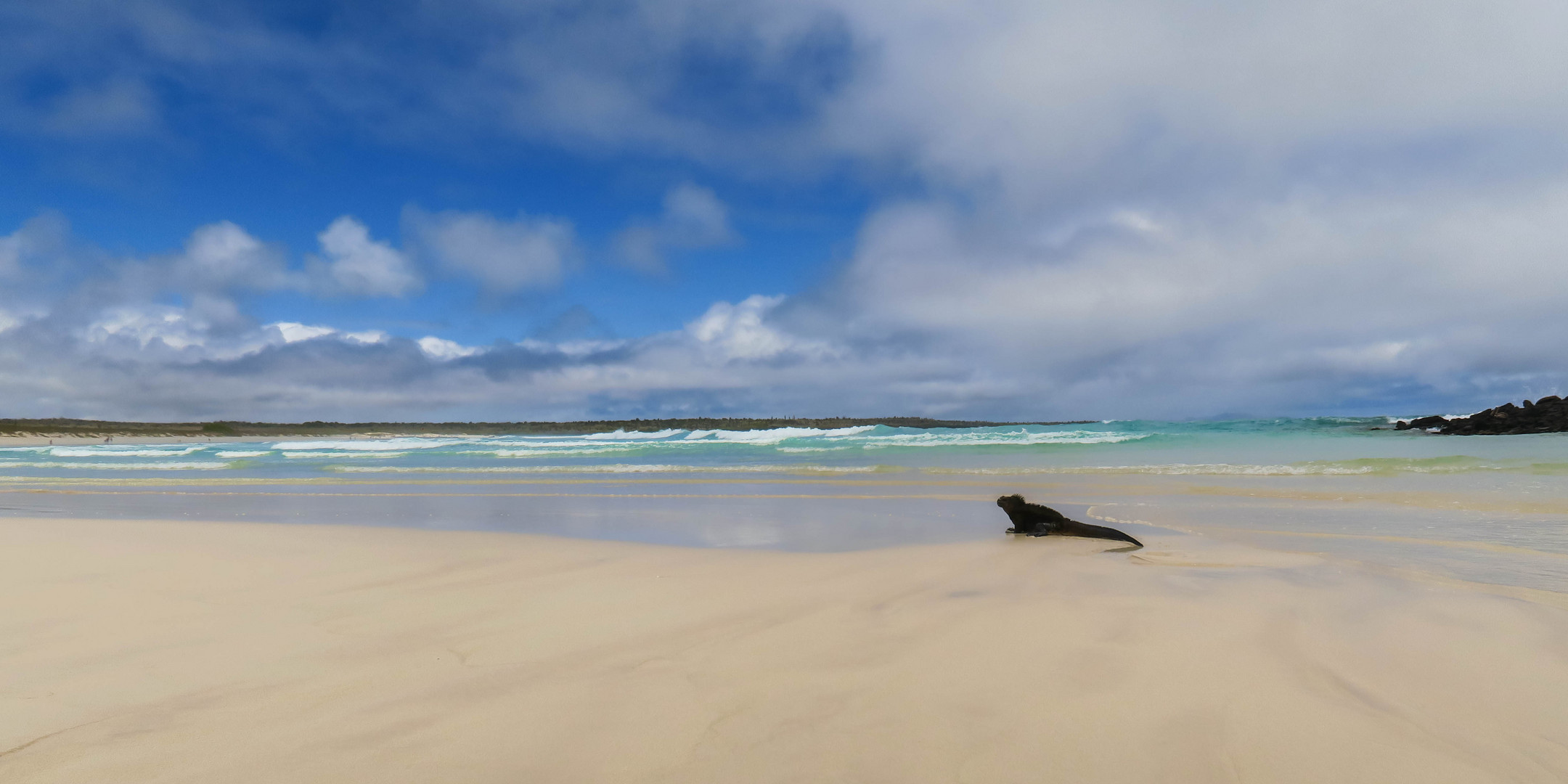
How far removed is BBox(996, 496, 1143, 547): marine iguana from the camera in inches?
286

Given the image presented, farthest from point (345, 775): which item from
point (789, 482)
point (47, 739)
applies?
point (789, 482)

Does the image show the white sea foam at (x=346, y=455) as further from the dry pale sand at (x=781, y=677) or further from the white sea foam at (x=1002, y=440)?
the dry pale sand at (x=781, y=677)

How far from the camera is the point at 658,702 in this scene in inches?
109

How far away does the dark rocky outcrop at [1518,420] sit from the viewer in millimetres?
32469

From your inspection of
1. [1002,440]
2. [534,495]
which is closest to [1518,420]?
[1002,440]

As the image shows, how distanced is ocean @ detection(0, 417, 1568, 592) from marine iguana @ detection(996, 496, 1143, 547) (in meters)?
0.41

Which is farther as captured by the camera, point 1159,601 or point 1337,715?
point 1159,601

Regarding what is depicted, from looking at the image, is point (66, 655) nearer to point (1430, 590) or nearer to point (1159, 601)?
point (1159, 601)

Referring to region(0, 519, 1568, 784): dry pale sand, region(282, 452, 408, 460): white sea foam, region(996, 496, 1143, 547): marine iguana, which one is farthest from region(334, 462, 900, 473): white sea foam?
region(0, 519, 1568, 784): dry pale sand

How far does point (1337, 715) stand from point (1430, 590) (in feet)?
9.28

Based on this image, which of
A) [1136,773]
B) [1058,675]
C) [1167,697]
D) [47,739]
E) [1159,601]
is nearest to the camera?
[1136,773]

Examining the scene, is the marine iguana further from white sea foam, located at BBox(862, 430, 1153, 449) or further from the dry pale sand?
white sea foam, located at BBox(862, 430, 1153, 449)

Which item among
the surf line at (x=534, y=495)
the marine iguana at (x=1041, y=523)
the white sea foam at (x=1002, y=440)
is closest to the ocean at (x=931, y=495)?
the surf line at (x=534, y=495)

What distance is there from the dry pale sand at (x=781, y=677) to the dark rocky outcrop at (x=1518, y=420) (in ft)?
136
